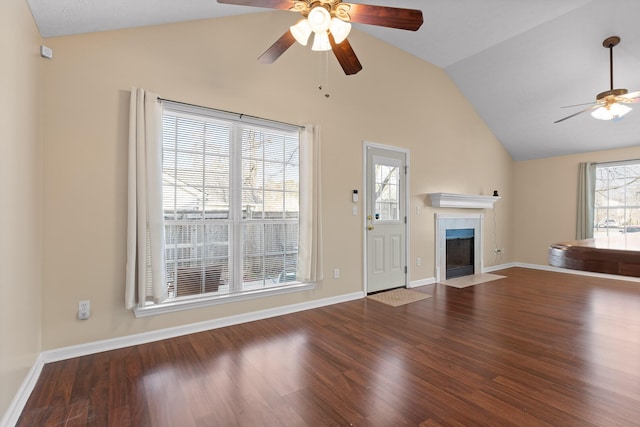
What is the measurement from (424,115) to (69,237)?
4.88m

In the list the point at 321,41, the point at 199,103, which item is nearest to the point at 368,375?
the point at 321,41

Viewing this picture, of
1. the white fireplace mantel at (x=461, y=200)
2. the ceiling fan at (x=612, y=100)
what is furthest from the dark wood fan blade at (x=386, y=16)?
the white fireplace mantel at (x=461, y=200)

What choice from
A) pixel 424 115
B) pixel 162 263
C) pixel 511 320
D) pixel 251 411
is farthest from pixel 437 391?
pixel 424 115

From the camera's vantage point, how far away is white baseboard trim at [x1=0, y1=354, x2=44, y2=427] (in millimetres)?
1584

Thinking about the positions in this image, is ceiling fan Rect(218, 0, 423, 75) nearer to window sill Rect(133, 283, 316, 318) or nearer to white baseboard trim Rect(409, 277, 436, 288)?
window sill Rect(133, 283, 316, 318)

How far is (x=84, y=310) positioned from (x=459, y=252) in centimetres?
557

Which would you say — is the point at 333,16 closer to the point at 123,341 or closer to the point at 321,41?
the point at 321,41

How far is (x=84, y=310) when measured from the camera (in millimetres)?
2422

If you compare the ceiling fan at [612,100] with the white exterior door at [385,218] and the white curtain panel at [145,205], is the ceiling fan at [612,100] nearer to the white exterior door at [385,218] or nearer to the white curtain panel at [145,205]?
the white exterior door at [385,218]

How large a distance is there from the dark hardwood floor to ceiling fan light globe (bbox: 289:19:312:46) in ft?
7.80

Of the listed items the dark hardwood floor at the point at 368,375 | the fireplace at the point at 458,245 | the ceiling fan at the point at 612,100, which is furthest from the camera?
the fireplace at the point at 458,245

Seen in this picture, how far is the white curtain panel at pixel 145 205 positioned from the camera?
99.1 inches

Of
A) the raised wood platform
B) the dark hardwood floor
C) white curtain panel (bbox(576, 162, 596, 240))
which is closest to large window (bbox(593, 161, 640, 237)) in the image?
white curtain panel (bbox(576, 162, 596, 240))

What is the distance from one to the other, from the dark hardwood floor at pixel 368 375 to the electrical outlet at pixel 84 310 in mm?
325
